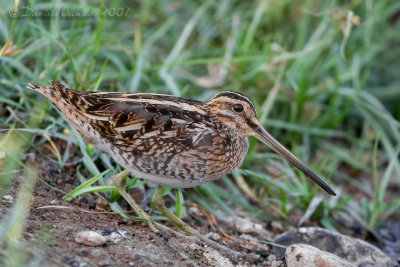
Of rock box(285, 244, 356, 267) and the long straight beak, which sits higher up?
the long straight beak

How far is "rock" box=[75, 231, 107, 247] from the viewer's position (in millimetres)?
2990

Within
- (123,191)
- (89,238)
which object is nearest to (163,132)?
(123,191)

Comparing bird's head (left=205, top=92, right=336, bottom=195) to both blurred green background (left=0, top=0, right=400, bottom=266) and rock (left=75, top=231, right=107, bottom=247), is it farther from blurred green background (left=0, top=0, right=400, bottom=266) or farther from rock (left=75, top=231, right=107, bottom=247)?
rock (left=75, top=231, right=107, bottom=247)

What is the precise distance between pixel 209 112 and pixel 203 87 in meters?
1.86

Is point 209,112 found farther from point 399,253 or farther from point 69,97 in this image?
point 399,253

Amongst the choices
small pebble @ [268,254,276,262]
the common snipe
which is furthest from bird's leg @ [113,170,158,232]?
small pebble @ [268,254,276,262]

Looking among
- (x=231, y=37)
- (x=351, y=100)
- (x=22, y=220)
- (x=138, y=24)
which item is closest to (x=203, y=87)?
(x=231, y=37)

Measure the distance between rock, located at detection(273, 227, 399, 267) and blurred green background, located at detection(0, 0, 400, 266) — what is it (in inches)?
17.6

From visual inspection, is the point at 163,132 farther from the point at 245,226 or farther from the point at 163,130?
the point at 245,226

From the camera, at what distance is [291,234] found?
393 centimetres

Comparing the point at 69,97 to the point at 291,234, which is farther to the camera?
the point at 291,234

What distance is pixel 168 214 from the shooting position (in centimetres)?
377

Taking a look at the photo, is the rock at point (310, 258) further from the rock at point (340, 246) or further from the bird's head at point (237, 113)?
the bird's head at point (237, 113)

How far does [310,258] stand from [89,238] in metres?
1.33
